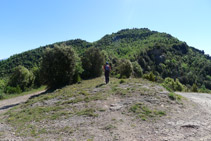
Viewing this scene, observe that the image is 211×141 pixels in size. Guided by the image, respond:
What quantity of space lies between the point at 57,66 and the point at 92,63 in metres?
7.69

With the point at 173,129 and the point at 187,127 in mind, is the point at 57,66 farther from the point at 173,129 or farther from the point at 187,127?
the point at 187,127

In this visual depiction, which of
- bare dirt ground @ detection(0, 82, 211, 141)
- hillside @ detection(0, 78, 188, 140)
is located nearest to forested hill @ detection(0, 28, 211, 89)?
hillside @ detection(0, 78, 188, 140)

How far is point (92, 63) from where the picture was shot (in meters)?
24.5

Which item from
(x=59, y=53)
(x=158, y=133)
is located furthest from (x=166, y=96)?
(x=59, y=53)

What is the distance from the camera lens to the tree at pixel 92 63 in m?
24.2

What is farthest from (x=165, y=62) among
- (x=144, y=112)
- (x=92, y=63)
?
(x=144, y=112)

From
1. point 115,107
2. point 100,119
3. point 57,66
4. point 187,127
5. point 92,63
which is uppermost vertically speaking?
point 92,63

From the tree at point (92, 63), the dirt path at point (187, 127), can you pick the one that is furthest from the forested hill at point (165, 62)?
the dirt path at point (187, 127)

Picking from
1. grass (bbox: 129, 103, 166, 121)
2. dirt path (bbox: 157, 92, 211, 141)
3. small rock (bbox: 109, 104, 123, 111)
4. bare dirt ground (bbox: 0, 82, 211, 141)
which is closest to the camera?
dirt path (bbox: 157, 92, 211, 141)

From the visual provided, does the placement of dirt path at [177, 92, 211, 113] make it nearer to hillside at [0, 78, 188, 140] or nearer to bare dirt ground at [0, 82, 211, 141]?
bare dirt ground at [0, 82, 211, 141]

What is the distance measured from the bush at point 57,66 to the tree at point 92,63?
16.7ft

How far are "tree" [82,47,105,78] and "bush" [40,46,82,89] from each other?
5087mm

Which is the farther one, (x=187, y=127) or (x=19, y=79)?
(x=19, y=79)

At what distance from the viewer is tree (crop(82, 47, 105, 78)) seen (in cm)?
2425
